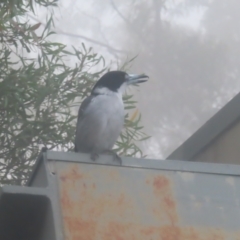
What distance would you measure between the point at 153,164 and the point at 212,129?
7.00ft

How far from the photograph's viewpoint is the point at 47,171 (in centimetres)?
247

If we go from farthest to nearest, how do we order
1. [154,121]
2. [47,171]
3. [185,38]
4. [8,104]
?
[185,38], [154,121], [8,104], [47,171]

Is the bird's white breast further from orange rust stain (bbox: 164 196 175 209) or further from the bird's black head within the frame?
orange rust stain (bbox: 164 196 175 209)

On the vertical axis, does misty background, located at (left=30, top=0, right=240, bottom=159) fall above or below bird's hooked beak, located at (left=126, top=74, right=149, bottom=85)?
above

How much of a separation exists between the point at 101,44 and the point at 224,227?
18.3 ft

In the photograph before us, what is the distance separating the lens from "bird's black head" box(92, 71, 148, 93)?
427cm

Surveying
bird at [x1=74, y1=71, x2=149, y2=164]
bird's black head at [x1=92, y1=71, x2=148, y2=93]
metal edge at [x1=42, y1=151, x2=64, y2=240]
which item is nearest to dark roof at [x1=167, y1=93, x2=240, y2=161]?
bird's black head at [x1=92, y1=71, x2=148, y2=93]

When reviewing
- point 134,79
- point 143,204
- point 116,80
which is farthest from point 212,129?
point 143,204

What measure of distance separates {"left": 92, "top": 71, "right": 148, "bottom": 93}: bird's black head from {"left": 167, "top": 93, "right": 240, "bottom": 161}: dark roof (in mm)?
537

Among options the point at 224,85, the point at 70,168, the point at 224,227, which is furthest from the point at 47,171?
the point at 224,85

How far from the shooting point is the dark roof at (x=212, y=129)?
457cm

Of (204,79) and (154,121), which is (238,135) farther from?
(204,79)

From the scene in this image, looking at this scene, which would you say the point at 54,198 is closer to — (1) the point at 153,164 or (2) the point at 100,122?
(1) the point at 153,164

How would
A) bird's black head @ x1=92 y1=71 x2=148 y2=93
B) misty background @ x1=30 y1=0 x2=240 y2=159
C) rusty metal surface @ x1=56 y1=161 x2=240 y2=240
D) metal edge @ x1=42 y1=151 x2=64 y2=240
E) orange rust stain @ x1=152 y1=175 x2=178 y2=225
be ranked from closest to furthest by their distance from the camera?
metal edge @ x1=42 y1=151 x2=64 y2=240
rusty metal surface @ x1=56 y1=161 x2=240 y2=240
orange rust stain @ x1=152 y1=175 x2=178 y2=225
bird's black head @ x1=92 y1=71 x2=148 y2=93
misty background @ x1=30 y1=0 x2=240 y2=159
